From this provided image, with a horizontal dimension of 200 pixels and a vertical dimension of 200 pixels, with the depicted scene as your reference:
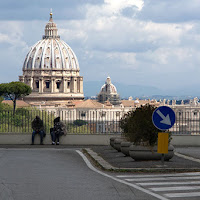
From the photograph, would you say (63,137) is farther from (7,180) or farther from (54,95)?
(54,95)

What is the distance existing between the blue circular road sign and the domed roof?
575ft

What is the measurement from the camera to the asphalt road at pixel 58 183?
10.3 meters

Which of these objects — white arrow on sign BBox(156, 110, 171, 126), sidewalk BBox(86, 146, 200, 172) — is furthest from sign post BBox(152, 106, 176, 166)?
sidewalk BBox(86, 146, 200, 172)

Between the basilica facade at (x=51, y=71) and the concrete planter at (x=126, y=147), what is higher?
the basilica facade at (x=51, y=71)

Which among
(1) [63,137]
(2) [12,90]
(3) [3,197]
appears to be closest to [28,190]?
(3) [3,197]

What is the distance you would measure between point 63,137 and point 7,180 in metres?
13.3

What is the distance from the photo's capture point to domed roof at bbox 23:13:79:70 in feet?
623

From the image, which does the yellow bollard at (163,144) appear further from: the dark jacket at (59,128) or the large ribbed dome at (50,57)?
the large ribbed dome at (50,57)

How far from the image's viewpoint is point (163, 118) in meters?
14.4

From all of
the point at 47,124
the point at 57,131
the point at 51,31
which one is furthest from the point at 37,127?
the point at 51,31

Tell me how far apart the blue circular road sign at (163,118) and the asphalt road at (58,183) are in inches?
61.7

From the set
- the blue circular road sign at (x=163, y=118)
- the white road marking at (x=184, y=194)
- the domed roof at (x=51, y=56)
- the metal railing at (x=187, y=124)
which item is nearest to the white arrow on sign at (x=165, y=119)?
the blue circular road sign at (x=163, y=118)

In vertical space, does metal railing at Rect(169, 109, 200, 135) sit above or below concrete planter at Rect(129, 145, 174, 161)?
above

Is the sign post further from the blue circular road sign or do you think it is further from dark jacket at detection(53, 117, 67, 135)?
dark jacket at detection(53, 117, 67, 135)
